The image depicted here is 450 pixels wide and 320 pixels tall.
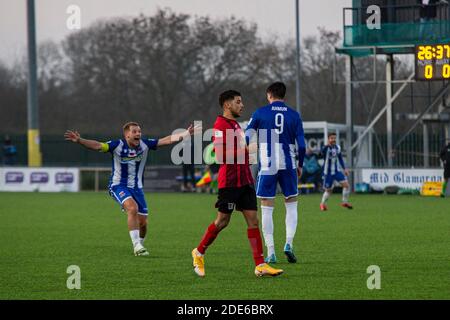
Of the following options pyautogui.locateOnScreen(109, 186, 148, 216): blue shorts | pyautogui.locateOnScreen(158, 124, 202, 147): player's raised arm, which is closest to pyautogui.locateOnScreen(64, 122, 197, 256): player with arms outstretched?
pyautogui.locateOnScreen(109, 186, 148, 216): blue shorts

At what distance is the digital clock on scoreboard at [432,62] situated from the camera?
33.5 m

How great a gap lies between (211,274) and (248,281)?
0.88 metres

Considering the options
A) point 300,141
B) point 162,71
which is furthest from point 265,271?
point 162,71

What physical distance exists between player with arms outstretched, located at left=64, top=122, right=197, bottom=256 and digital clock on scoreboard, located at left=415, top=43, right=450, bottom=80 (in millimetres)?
19326

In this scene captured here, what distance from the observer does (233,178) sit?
1255cm

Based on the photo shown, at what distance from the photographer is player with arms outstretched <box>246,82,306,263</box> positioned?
13.7 metres

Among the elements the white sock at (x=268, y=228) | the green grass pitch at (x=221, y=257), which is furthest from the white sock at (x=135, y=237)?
the white sock at (x=268, y=228)

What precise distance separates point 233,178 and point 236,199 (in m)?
0.25

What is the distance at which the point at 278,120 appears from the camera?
13742 millimetres

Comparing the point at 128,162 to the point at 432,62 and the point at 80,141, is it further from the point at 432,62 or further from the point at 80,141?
the point at 432,62

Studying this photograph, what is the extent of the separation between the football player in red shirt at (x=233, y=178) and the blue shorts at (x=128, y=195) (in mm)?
3260

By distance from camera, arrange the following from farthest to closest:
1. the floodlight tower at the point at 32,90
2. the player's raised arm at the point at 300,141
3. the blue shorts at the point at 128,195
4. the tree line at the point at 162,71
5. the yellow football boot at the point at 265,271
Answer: the tree line at the point at 162,71 → the floodlight tower at the point at 32,90 → the blue shorts at the point at 128,195 → the player's raised arm at the point at 300,141 → the yellow football boot at the point at 265,271

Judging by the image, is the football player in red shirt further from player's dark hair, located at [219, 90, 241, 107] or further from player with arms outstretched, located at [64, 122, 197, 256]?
player with arms outstretched, located at [64, 122, 197, 256]

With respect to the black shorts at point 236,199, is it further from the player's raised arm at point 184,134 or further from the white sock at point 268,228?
the player's raised arm at point 184,134
